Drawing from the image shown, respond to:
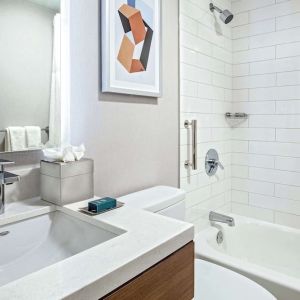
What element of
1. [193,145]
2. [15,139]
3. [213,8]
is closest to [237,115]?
[193,145]

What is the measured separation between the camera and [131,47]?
Answer: 54.7 inches

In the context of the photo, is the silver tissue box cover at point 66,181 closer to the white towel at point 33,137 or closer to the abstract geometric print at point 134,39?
the white towel at point 33,137

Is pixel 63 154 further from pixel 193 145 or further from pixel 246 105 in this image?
pixel 246 105

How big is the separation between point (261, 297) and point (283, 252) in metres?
1.08

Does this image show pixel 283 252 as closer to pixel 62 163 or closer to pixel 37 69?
pixel 62 163

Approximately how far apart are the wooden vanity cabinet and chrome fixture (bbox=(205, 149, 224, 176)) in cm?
131

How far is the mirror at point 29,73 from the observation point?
985 millimetres

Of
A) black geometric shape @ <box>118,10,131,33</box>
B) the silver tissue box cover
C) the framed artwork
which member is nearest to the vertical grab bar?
the framed artwork

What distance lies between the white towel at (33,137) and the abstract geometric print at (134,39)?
1.70 ft

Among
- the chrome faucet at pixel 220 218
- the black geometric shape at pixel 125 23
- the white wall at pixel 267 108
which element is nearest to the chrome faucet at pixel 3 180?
the black geometric shape at pixel 125 23

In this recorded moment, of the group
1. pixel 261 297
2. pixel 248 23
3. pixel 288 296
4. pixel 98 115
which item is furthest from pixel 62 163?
pixel 248 23

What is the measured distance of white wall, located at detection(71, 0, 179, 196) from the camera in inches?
47.3

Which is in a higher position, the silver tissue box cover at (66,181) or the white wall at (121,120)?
the white wall at (121,120)

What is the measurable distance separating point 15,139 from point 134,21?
0.83 metres
